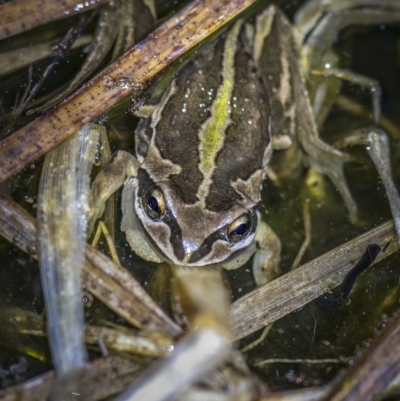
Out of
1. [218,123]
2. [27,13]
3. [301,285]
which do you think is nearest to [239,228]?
[301,285]

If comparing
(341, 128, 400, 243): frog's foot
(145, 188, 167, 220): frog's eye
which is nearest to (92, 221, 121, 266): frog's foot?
(145, 188, 167, 220): frog's eye

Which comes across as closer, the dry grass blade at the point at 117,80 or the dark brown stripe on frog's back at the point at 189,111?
the dry grass blade at the point at 117,80

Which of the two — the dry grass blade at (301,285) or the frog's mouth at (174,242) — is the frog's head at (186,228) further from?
the dry grass blade at (301,285)

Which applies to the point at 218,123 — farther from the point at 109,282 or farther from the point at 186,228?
→ the point at 109,282

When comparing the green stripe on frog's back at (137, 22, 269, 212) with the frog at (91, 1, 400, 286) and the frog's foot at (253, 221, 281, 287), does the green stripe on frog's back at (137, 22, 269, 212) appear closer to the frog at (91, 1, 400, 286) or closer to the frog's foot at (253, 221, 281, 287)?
the frog at (91, 1, 400, 286)

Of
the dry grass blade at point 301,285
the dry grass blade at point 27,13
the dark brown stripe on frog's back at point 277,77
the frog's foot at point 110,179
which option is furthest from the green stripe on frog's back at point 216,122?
the dry grass blade at point 27,13

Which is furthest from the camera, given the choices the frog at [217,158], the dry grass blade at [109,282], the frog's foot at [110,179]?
the frog's foot at [110,179]

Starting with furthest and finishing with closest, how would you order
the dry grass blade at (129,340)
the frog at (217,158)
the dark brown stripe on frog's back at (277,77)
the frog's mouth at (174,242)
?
1. the dark brown stripe on frog's back at (277,77)
2. the frog at (217,158)
3. the frog's mouth at (174,242)
4. the dry grass blade at (129,340)

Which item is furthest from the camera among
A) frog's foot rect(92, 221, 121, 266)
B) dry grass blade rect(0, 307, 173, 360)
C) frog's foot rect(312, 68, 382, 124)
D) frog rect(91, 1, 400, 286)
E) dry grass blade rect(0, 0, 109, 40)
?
frog's foot rect(312, 68, 382, 124)
